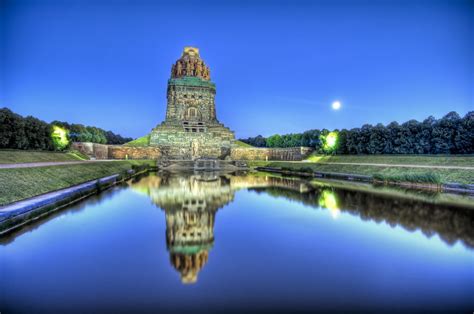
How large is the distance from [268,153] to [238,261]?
47588 millimetres

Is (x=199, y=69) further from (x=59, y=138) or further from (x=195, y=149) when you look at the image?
(x=59, y=138)

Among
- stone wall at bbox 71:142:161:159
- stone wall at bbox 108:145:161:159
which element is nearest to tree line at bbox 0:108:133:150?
stone wall at bbox 71:142:161:159

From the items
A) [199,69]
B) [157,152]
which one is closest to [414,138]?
[157,152]

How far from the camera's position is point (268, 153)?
53.6 m

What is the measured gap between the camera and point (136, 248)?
7227mm

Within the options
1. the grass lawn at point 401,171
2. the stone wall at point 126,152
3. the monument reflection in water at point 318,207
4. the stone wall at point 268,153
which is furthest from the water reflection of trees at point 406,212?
the stone wall at point 126,152

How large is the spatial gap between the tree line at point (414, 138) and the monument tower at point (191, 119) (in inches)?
800

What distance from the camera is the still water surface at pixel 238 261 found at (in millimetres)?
4695

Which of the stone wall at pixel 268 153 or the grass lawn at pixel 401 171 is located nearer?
the grass lawn at pixel 401 171

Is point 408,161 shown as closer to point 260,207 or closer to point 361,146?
point 361,146

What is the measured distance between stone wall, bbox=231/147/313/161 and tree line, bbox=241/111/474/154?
8.00 m

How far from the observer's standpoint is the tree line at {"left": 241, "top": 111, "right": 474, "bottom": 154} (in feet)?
81.6

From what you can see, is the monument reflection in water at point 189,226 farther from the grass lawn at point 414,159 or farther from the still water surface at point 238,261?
the grass lawn at point 414,159

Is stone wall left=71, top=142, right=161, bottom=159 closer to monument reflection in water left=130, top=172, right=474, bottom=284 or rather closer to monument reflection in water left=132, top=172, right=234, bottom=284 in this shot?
monument reflection in water left=130, top=172, right=474, bottom=284
